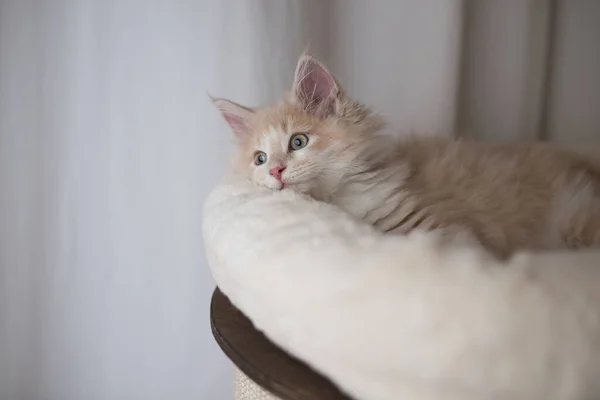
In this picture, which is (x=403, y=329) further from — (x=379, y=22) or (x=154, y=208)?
(x=379, y=22)

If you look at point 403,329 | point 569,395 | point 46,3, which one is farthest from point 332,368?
point 46,3

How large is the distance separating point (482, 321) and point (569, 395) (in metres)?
0.10

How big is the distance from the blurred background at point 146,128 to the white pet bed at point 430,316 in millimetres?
736

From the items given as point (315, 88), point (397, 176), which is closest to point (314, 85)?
point (315, 88)

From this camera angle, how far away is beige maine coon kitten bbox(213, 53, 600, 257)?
0.98 m

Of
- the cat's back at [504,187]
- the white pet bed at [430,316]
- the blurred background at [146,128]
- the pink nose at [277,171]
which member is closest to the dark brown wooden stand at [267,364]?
the white pet bed at [430,316]

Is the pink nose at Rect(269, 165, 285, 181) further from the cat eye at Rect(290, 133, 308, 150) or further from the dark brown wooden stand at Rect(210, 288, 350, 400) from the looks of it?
the dark brown wooden stand at Rect(210, 288, 350, 400)

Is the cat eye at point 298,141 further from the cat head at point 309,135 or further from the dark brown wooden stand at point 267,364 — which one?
the dark brown wooden stand at point 267,364

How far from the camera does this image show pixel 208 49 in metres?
1.28

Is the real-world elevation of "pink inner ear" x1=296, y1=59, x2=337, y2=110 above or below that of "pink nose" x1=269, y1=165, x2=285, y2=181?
above

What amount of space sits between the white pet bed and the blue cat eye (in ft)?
1.18

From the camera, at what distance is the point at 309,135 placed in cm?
102

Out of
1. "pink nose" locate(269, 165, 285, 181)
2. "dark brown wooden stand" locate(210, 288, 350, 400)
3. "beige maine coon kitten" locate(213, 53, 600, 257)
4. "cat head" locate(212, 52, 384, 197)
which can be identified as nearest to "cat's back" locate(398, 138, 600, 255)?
"beige maine coon kitten" locate(213, 53, 600, 257)

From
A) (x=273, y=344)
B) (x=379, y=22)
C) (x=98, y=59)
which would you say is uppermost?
(x=379, y=22)
